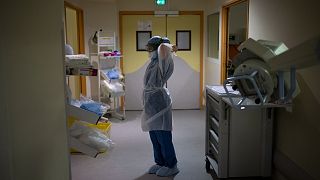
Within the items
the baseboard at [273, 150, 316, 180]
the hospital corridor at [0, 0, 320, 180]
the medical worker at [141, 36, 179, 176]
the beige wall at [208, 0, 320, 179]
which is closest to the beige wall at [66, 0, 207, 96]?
the hospital corridor at [0, 0, 320, 180]

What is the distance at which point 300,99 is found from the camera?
7.92 ft

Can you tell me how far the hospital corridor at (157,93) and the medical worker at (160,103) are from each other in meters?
0.01

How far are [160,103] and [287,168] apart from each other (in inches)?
52.9

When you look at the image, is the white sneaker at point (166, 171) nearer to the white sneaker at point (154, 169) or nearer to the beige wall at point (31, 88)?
the white sneaker at point (154, 169)

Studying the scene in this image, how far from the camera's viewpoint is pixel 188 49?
6.21 m

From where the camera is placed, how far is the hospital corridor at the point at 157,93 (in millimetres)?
1659

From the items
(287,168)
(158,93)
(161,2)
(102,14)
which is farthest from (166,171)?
(161,2)

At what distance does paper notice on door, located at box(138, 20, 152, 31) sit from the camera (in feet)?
19.8

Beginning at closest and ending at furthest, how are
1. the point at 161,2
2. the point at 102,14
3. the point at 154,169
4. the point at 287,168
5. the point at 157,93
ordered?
the point at 287,168 → the point at 157,93 → the point at 154,169 → the point at 102,14 → the point at 161,2

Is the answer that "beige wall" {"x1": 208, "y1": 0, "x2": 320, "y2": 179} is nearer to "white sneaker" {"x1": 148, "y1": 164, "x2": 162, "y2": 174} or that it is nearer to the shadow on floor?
the shadow on floor

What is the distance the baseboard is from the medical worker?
3.39 ft

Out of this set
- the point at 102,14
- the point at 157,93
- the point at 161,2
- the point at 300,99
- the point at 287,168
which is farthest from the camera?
the point at 161,2

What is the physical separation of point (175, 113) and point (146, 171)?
107 inches

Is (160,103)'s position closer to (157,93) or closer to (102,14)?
(157,93)
